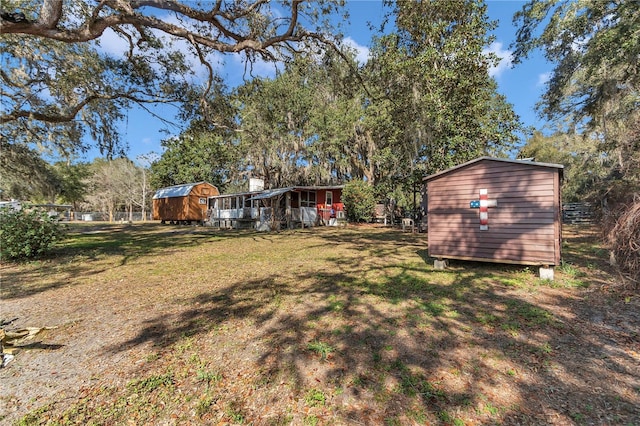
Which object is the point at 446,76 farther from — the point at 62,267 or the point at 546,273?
the point at 62,267

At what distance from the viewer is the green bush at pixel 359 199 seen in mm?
20422

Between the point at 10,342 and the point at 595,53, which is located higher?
the point at 595,53

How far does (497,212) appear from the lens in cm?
628

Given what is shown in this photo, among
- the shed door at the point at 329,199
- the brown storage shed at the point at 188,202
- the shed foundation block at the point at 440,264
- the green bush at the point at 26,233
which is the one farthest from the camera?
the brown storage shed at the point at 188,202

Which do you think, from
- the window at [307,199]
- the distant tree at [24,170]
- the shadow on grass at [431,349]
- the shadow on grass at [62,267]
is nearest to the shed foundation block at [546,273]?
the shadow on grass at [431,349]

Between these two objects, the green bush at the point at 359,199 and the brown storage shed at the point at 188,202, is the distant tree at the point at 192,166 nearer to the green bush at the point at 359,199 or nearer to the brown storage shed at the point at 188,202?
the brown storage shed at the point at 188,202

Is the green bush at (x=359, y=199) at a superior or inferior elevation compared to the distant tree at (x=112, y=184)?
inferior

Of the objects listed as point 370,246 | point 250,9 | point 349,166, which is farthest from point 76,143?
point 349,166

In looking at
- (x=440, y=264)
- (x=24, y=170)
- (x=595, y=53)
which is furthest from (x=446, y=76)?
(x=24, y=170)

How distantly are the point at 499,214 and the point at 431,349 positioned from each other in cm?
437

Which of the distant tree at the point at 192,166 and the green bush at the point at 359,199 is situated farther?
the distant tree at the point at 192,166

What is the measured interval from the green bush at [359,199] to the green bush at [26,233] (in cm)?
1597

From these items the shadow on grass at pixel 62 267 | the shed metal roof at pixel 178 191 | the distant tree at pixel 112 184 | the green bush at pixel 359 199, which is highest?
the distant tree at pixel 112 184

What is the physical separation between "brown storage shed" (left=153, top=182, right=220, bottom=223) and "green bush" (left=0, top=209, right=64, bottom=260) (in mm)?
16274
